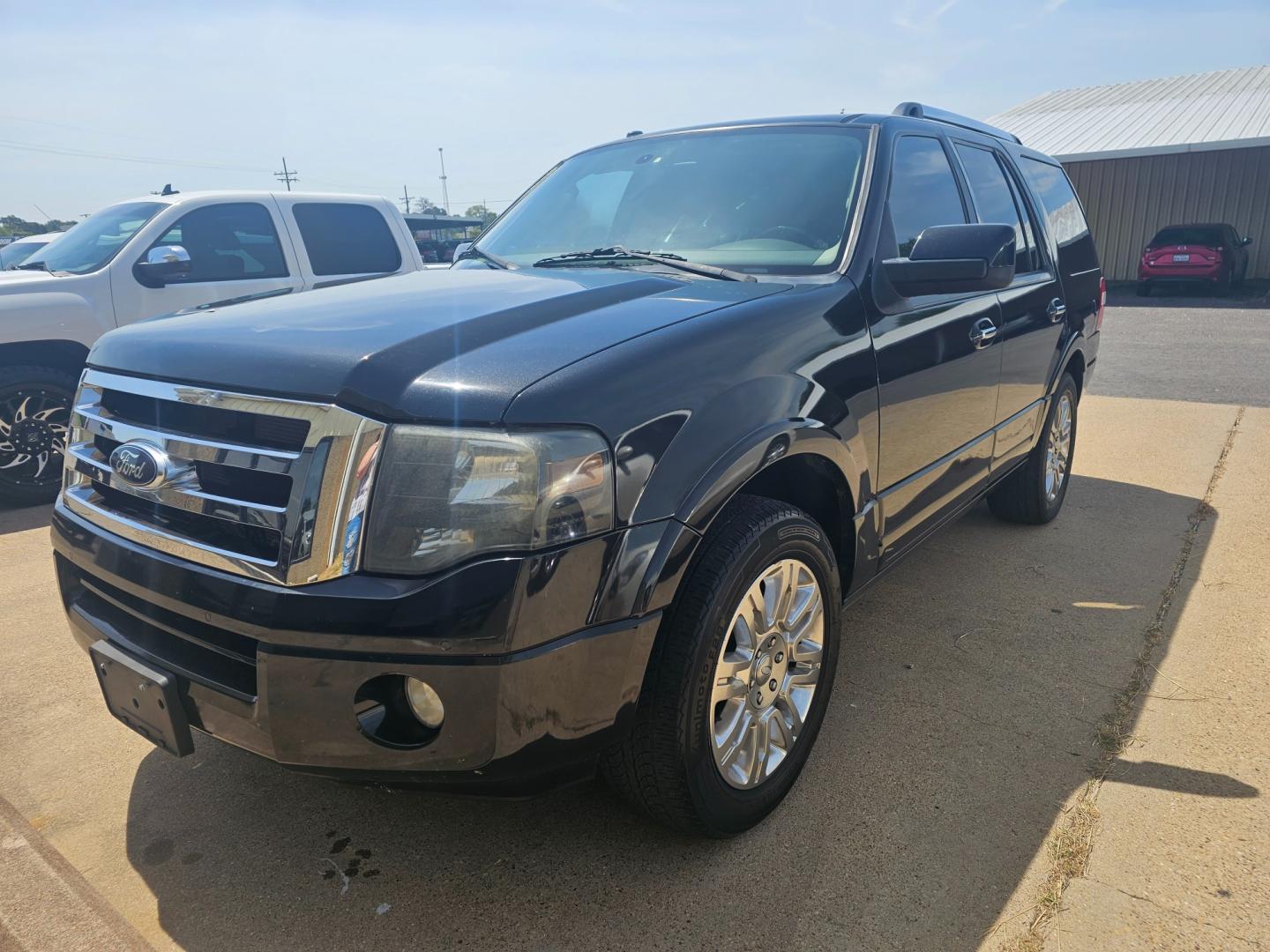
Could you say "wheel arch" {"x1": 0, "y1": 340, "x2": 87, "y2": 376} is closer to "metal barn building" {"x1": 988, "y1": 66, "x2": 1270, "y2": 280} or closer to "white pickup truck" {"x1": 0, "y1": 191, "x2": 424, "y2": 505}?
"white pickup truck" {"x1": 0, "y1": 191, "x2": 424, "y2": 505}

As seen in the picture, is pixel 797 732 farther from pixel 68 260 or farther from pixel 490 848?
pixel 68 260

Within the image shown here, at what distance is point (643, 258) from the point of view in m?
2.82

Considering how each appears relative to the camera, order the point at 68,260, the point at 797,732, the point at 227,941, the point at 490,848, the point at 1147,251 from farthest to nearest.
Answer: the point at 1147,251, the point at 68,260, the point at 797,732, the point at 490,848, the point at 227,941

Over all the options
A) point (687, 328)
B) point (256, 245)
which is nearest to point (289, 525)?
point (687, 328)

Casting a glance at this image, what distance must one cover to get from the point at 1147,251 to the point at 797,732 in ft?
66.0

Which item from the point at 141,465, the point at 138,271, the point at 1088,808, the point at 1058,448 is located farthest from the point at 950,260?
the point at 138,271

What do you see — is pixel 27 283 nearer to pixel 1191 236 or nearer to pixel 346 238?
pixel 346 238

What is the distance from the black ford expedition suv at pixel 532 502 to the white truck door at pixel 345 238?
12.9ft

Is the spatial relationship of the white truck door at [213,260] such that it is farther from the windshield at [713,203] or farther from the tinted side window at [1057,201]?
the tinted side window at [1057,201]

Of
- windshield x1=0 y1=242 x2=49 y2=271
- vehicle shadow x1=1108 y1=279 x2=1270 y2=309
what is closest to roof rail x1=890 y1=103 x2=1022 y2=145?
windshield x1=0 y1=242 x2=49 y2=271

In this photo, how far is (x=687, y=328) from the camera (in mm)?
2088

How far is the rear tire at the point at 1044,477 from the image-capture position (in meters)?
4.49

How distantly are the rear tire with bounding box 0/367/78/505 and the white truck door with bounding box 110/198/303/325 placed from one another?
592mm

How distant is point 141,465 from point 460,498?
2.72 feet
